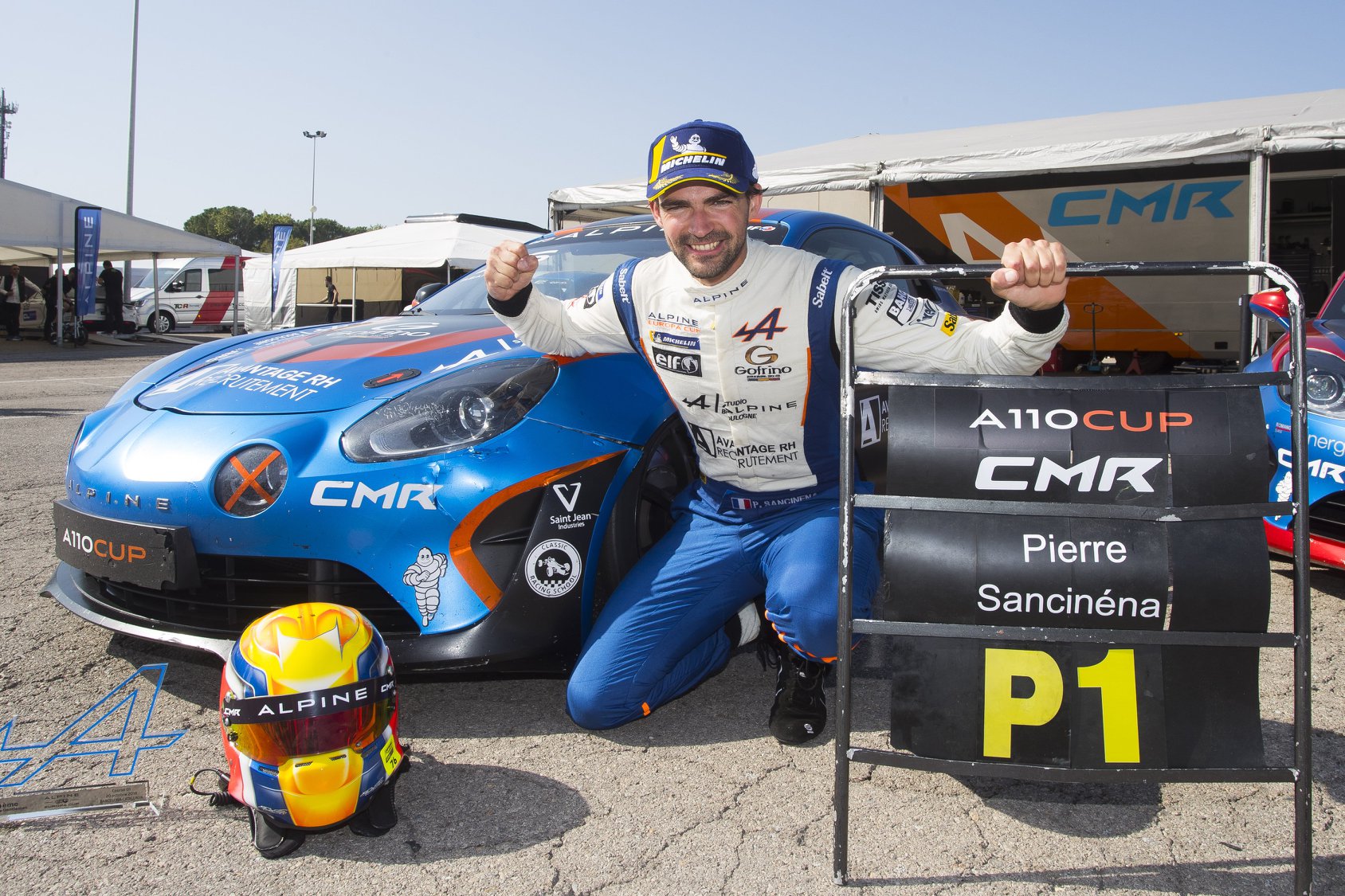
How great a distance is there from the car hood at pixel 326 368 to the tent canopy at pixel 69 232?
17454 mm

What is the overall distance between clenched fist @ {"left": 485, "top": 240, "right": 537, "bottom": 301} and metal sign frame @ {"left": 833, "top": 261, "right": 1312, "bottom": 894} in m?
0.98

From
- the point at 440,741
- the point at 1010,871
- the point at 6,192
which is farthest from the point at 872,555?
the point at 6,192

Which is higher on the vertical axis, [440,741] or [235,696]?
[235,696]

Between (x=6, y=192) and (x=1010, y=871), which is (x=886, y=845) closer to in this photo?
(x=1010, y=871)

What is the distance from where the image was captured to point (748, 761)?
94.9 inches

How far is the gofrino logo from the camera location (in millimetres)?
2312

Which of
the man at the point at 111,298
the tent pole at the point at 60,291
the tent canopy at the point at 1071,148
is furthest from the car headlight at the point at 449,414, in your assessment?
the man at the point at 111,298

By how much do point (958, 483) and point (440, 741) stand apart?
4.63 ft

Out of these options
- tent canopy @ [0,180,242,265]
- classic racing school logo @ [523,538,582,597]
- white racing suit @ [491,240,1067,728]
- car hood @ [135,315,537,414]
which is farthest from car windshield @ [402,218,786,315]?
tent canopy @ [0,180,242,265]

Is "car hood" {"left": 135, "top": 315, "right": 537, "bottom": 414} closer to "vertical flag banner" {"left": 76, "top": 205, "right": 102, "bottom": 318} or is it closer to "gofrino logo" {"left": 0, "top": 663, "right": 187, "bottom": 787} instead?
"gofrino logo" {"left": 0, "top": 663, "right": 187, "bottom": 787}

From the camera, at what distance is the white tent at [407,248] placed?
720 inches

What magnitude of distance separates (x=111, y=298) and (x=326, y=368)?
2167 cm

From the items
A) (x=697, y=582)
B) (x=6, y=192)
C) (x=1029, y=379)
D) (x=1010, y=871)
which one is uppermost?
(x=6, y=192)

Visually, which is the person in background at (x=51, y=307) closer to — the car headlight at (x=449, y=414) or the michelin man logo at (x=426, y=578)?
the car headlight at (x=449, y=414)
